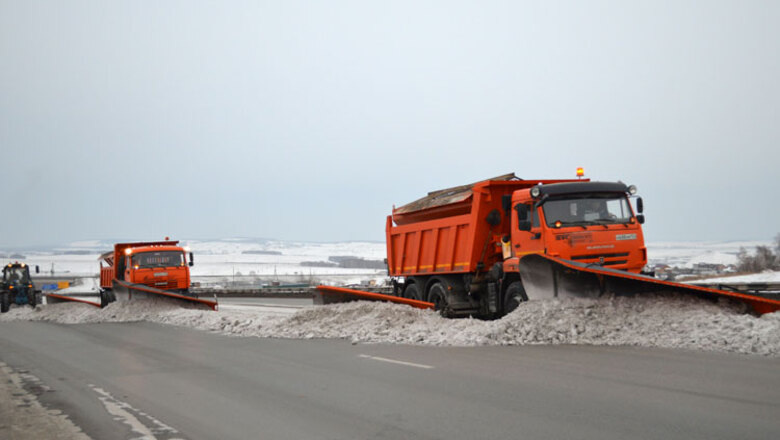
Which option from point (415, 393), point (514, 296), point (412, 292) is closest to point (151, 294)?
point (412, 292)

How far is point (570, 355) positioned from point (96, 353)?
8033 mm

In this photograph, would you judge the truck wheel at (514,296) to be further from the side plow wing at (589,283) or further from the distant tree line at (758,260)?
the distant tree line at (758,260)

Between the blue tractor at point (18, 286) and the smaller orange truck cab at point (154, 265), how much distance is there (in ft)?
11.4

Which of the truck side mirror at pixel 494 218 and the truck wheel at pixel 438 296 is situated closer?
the truck side mirror at pixel 494 218

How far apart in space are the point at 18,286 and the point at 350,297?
Answer: 62.5 ft

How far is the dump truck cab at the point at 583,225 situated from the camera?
13.1 m

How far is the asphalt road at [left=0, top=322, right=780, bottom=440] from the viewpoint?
574 cm

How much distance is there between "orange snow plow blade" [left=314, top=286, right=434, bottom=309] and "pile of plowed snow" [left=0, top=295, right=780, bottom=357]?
31 cm

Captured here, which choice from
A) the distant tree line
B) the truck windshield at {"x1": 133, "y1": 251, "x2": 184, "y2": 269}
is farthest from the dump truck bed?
the distant tree line

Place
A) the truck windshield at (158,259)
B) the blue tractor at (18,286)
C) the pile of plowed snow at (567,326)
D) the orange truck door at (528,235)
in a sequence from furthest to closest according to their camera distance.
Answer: the blue tractor at (18,286) → the truck windshield at (158,259) → the orange truck door at (528,235) → the pile of plowed snow at (567,326)

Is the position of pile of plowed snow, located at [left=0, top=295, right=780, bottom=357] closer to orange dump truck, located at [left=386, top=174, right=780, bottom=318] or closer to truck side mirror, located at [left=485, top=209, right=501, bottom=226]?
orange dump truck, located at [left=386, top=174, right=780, bottom=318]

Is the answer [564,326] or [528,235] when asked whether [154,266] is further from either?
[564,326]

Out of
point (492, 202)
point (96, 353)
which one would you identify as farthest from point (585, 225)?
point (96, 353)

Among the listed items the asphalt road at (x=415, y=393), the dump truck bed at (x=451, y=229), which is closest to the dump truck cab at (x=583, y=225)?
the dump truck bed at (x=451, y=229)
